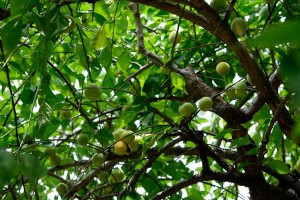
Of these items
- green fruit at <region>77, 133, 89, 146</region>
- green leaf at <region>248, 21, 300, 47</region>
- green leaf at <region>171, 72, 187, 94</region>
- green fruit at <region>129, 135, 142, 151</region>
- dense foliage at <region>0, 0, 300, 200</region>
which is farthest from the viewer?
green fruit at <region>77, 133, 89, 146</region>

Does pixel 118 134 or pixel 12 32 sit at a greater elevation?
pixel 118 134

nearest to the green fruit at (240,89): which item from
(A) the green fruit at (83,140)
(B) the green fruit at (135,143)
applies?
(B) the green fruit at (135,143)

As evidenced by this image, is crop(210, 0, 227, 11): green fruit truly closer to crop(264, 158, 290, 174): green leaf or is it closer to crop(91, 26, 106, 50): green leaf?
crop(91, 26, 106, 50): green leaf

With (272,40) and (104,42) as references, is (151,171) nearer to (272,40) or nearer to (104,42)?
(104,42)

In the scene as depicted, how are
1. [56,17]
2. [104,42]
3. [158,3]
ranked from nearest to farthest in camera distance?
[56,17] → [158,3] → [104,42]

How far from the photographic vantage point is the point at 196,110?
5.96 ft

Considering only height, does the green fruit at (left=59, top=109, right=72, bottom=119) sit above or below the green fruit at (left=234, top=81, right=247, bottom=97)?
above

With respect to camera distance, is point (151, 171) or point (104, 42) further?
point (151, 171)

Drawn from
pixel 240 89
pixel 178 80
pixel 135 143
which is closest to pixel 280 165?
pixel 240 89

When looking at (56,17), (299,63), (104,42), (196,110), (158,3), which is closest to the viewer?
(299,63)

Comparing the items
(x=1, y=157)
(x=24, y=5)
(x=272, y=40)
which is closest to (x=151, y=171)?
(x=24, y=5)

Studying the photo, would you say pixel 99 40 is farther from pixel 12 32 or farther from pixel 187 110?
pixel 12 32

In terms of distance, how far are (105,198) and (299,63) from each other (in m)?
A: 1.72

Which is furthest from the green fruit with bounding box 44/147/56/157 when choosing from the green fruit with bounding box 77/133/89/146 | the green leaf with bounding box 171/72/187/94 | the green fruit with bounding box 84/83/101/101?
the green leaf with bounding box 171/72/187/94
